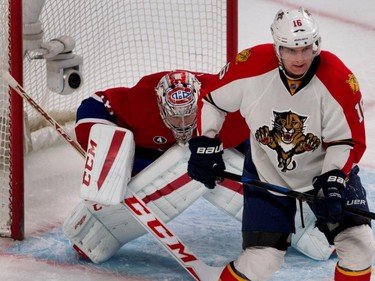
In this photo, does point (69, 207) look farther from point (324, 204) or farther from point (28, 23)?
point (324, 204)

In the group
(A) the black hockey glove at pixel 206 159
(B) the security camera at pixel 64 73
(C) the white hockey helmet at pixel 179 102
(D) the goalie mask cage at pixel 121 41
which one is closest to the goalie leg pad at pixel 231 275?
(A) the black hockey glove at pixel 206 159

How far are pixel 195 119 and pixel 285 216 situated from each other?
51 cm

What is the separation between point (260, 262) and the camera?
3084mm

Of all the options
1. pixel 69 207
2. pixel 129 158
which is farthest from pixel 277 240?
pixel 69 207

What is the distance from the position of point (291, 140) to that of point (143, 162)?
2.48 feet

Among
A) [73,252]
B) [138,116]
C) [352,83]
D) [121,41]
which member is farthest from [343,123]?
[121,41]

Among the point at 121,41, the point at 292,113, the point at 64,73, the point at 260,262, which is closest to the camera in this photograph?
the point at 292,113

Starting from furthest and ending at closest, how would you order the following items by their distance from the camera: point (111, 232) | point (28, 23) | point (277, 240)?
point (28, 23), point (111, 232), point (277, 240)

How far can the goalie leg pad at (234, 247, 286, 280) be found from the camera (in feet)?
10.1

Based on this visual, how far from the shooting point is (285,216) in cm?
312

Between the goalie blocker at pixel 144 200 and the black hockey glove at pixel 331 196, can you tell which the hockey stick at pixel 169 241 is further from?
the black hockey glove at pixel 331 196

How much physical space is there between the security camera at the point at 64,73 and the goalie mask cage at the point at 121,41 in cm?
5

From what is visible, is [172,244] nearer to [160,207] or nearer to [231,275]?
[160,207]

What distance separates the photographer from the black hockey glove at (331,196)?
2.87 m
